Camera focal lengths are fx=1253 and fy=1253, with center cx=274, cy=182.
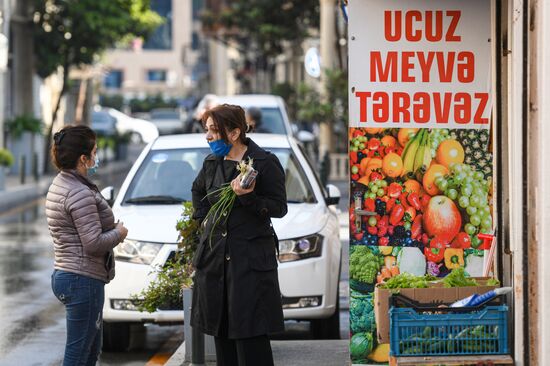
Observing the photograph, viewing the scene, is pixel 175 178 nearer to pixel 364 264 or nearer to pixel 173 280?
pixel 173 280

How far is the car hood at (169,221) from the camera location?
946cm

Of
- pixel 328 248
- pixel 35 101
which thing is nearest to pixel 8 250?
pixel 328 248

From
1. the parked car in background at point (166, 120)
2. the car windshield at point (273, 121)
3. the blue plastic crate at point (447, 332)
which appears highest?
the parked car in background at point (166, 120)

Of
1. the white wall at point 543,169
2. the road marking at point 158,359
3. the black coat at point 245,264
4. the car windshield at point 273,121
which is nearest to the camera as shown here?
the white wall at point 543,169

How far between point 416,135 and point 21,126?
83.5 feet

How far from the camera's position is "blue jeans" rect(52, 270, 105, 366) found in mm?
6625

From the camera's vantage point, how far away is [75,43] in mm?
33688

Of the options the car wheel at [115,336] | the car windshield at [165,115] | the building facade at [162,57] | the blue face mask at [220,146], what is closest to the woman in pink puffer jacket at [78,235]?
the blue face mask at [220,146]

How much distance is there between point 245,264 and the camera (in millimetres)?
6434

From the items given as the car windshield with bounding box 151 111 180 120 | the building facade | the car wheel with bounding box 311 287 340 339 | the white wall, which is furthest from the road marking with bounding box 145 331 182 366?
the building facade

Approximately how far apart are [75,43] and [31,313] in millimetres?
22886

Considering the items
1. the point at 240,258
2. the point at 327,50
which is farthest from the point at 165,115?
the point at 240,258

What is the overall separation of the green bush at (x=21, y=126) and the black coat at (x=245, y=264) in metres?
26.0

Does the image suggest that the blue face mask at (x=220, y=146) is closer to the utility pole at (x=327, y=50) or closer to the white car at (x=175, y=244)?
the white car at (x=175, y=244)
